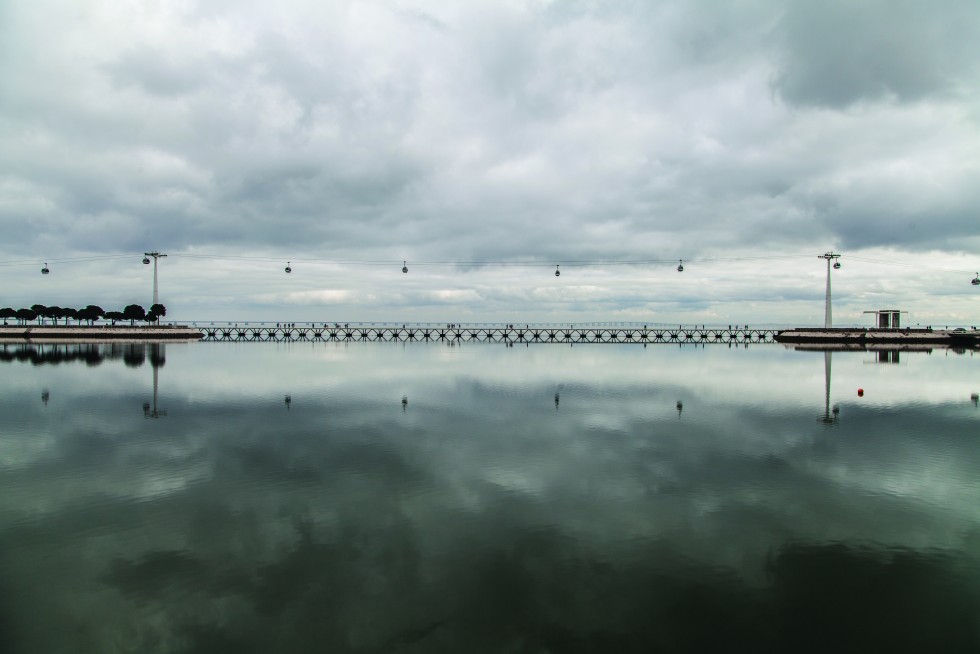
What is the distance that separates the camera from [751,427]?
70.7 feet

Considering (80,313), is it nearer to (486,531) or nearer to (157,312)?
(157,312)

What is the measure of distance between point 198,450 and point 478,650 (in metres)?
13.5

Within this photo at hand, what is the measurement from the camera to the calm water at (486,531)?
7719 millimetres

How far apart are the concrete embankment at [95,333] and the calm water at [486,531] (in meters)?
86.3

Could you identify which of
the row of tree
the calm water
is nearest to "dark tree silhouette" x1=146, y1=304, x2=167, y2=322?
the row of tree

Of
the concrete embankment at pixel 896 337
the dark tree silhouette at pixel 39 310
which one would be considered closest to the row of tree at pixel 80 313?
the dark tree silhouette at pixel 39 310

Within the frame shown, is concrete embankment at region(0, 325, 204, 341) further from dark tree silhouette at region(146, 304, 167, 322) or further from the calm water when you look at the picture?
the calm water

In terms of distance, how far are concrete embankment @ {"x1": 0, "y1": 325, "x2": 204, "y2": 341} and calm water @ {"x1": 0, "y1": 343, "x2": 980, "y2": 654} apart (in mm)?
86319

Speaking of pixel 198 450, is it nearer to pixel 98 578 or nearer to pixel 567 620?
pixel 98 578

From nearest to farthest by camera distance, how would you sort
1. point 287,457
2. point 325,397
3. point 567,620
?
1. point 567,620
2. point 287,457
3. point 325,397

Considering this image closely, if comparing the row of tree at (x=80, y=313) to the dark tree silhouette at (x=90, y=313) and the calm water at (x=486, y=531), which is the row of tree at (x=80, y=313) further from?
the calm water at (x=486, y=531)

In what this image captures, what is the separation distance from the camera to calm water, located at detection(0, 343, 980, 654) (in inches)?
304

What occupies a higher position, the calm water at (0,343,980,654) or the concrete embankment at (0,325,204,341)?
the concrete embankment at (0,325,204,341)

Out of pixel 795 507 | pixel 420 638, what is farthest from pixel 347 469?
pixel 795 507
